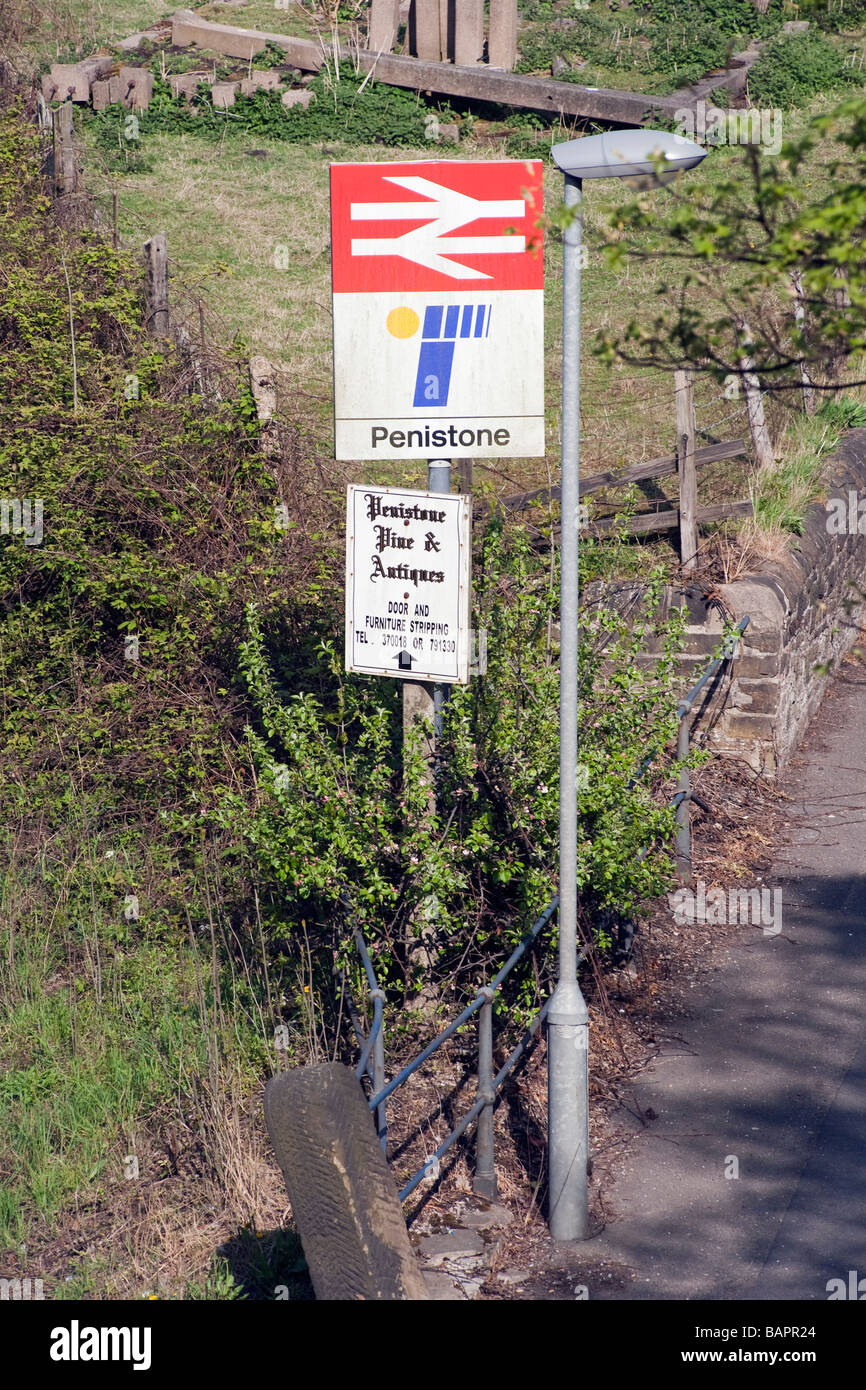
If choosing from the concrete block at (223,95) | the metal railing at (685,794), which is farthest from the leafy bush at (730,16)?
the metal railing at (685,794)

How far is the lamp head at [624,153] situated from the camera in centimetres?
459

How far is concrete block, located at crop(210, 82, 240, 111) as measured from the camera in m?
19.4

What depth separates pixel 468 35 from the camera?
803 inches

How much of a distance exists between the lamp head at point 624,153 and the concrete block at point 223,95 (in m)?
16.1

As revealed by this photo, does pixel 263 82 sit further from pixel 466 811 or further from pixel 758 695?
pixel 466 811

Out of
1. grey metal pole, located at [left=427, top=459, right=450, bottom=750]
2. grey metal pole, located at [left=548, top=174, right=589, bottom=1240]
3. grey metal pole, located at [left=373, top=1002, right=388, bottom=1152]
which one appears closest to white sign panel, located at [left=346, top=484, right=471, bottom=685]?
grey metal pole, located at [left=427, top=459, right=450, bottom=750]

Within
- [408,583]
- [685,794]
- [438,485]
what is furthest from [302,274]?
[408,583]

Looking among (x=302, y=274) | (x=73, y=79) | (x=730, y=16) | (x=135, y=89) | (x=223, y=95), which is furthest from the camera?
(x=730, y=16)

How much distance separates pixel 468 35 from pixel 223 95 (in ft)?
12.4

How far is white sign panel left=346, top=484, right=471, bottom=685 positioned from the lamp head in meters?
1.46

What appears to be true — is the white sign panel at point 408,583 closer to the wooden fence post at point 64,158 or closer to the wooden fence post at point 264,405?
the wooden fence post at point 264,405

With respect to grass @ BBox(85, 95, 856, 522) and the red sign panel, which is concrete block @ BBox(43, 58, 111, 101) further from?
the red sign panel
